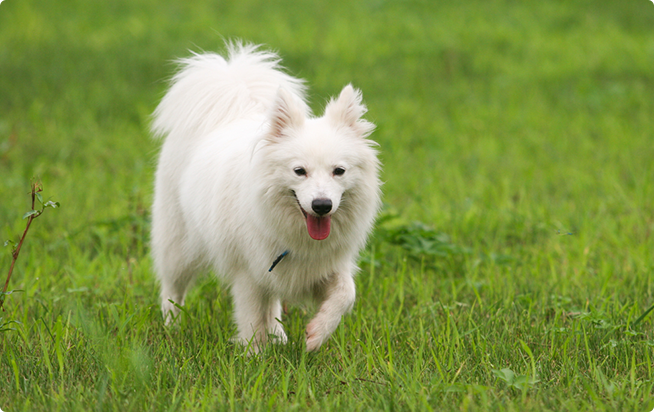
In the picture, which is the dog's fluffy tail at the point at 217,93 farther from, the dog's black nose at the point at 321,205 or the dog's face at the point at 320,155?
the dog's black nose at the point at 321,205

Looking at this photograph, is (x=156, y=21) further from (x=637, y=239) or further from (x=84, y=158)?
(x=637, y=239)

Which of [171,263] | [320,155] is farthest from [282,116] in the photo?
[171,263]

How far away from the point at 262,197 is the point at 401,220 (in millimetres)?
2046

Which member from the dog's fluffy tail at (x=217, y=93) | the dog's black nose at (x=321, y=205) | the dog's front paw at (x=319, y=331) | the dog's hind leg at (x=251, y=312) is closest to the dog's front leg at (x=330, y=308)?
the dog's front paw at (x=319, y=331)

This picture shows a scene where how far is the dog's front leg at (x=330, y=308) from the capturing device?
318 centimetres

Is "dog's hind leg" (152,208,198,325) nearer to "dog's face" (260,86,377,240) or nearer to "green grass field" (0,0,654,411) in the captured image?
"green grass field" (0,0,654,411)

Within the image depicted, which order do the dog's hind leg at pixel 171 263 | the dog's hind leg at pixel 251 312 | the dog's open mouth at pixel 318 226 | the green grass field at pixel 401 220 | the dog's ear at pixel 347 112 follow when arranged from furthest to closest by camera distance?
1. the dog's hind leg at pixel 171 263
2. the dog's hind leg at pixel 251 312
3. the dog's ear at pixel 347 112
4. the dog's open mouth at pixel 318 226
5. the green grass field at pixel 401 220

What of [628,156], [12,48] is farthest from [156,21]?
[628,156]

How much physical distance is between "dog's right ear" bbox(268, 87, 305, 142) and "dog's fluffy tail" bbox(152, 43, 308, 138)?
2.53ft

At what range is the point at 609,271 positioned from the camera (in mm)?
4301

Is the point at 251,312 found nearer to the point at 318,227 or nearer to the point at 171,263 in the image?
the point at 318,227

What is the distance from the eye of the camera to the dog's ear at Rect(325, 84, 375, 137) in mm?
3258

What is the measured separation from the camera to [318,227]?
314 cm

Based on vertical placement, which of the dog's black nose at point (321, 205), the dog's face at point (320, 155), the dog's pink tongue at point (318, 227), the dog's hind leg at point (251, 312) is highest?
the dog's face at point (320, 155)
